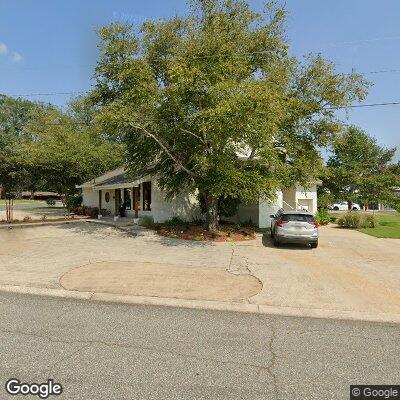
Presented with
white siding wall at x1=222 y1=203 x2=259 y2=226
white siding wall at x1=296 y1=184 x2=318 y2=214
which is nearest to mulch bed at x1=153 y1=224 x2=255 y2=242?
white siding wall at x1=222 y1=203 x2=259 y2=226

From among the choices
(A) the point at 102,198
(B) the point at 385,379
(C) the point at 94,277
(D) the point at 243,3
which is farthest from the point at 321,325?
(A) the point at 102,198

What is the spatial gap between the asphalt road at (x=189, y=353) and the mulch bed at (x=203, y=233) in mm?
9459

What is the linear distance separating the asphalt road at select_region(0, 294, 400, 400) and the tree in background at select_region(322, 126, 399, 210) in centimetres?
1894

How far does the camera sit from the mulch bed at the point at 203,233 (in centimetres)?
1605

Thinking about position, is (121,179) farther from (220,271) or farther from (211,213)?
(220,271)

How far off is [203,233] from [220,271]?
7.17m

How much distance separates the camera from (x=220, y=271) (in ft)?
31.7

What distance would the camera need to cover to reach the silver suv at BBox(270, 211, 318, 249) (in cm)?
1419

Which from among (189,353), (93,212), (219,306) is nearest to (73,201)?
(93,212)

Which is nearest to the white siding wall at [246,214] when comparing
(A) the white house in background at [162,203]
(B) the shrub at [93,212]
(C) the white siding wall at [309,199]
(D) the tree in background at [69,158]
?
(A) the white house in background at [162,203]

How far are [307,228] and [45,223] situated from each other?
14853mm

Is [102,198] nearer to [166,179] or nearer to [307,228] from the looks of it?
[166,179]

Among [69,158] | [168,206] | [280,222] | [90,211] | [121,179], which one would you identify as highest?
[69,158]

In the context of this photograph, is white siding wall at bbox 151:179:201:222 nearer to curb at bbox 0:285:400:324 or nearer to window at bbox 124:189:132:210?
window at bbox 124:189:132:210
